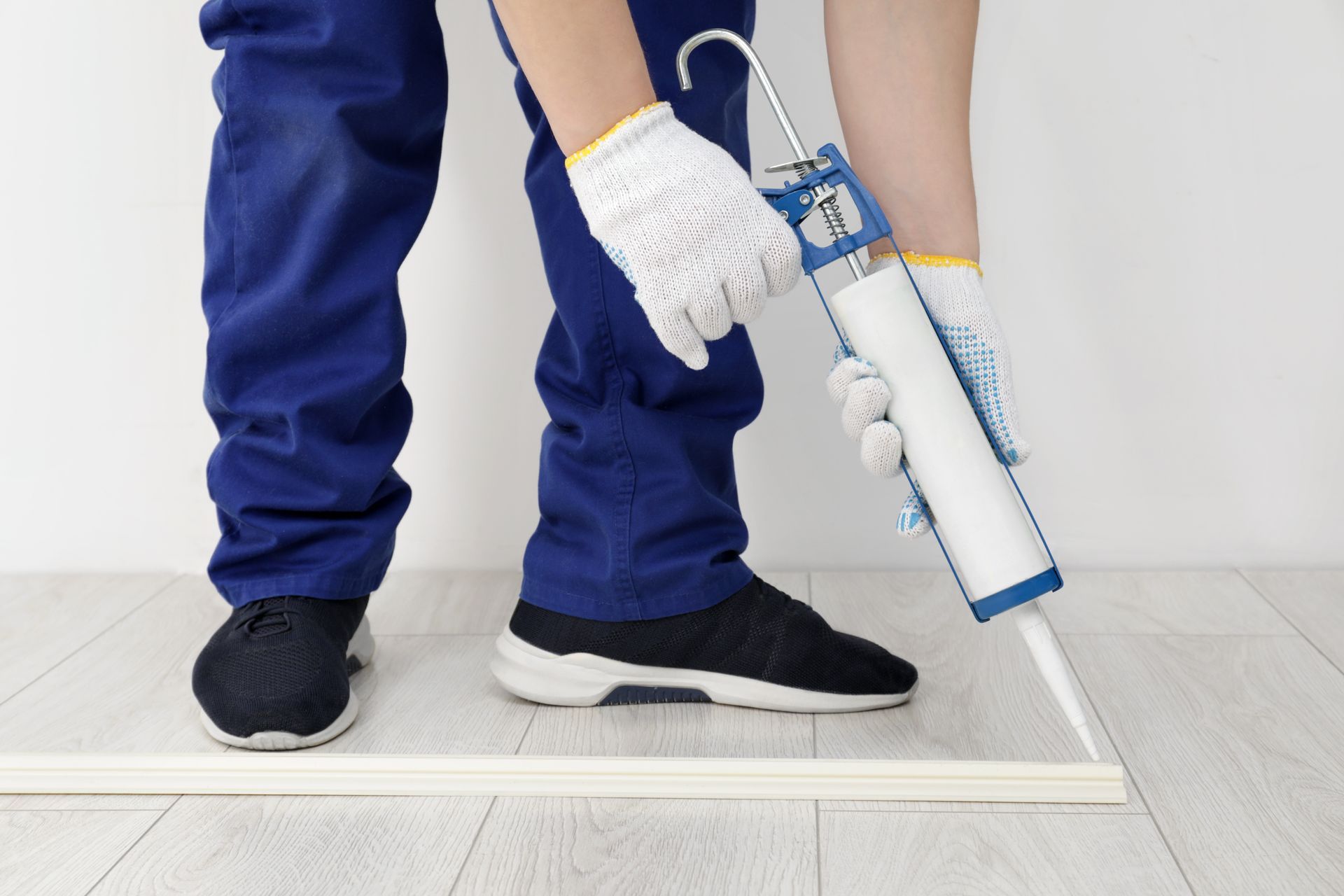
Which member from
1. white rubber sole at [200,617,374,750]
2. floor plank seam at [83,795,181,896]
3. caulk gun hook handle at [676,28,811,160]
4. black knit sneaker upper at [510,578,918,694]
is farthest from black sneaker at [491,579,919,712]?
caulk gun hook handle at [676,28,811,160]

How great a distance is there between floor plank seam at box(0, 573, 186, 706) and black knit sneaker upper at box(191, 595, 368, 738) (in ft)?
0.77

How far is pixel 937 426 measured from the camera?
71 centimetres

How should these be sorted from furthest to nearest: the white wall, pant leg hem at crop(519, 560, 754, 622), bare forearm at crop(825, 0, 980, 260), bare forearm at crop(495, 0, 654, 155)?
the white wall < pant leg hem at crop(519, 560, 754, 622) < bare forearm at crop(825, 0, 980, 260) < bare forearm at crop(495, 0, 654, 155)

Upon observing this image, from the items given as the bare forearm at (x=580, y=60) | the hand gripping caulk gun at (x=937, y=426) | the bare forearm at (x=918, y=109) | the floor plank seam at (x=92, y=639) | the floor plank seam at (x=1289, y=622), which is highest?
the bare forearm at (x=580, y=60)

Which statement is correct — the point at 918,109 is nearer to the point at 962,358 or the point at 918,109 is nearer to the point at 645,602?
the point at 962,358

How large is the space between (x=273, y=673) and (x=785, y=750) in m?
0.39

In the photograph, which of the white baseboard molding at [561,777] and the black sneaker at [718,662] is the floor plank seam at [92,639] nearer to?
the white baseboard molding at [561,777]

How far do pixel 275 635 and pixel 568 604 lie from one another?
9.1 inches

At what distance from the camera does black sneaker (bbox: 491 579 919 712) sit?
2.89 ft

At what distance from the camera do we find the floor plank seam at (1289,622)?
987 mm

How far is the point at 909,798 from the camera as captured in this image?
A: 0.73 meters

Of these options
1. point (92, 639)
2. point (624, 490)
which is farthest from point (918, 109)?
point (92, 639)

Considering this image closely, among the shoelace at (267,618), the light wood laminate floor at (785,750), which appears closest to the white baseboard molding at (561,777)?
the light wood laminate floor at (785,750)

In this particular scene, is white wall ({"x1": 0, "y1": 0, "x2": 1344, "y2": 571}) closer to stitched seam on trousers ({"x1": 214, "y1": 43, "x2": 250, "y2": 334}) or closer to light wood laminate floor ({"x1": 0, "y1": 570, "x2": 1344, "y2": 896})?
light wood laminate floor ({"x1": 0, "y1": 570, "x2": 1344, "y2": 896})
